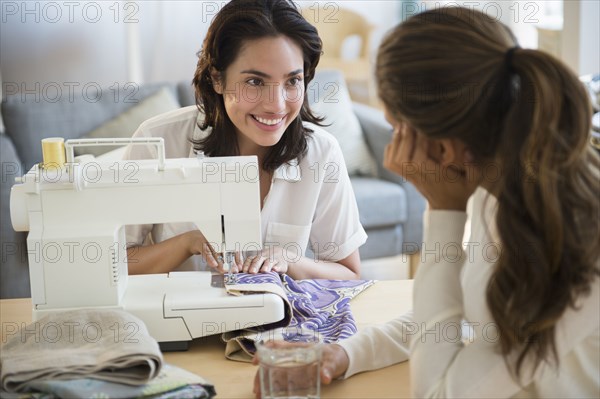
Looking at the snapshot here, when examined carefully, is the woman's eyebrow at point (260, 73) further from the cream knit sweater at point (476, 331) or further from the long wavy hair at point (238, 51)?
the cream knit sweater at point (476, 331)

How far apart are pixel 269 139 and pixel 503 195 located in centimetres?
94

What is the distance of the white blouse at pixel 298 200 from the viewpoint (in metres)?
2.15

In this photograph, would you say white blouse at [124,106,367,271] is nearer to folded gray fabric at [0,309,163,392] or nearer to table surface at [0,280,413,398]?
table surface at [0,280,413,398]

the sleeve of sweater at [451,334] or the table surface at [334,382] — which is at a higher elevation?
the sleeve of sweater at [451,334]

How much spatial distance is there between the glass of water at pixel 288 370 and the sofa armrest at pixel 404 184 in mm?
2585

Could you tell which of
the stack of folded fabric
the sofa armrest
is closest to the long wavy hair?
the stack of folded fabric

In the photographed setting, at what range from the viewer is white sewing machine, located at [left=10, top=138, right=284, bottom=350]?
4.99 feet

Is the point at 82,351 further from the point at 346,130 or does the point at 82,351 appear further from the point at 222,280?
the point at 346,130

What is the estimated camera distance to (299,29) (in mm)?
2020

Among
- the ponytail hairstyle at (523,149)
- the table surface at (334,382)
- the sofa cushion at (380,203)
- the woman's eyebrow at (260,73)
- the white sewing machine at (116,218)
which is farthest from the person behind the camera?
the sofa cushion at (380,203)

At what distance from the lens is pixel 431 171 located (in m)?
1.30

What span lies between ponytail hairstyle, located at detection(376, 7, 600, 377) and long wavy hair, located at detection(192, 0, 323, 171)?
33.2 inches

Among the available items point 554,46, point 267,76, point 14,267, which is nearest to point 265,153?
point 267,76

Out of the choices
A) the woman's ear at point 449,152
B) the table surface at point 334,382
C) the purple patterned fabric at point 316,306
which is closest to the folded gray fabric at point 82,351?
the table surface at point 334,382
